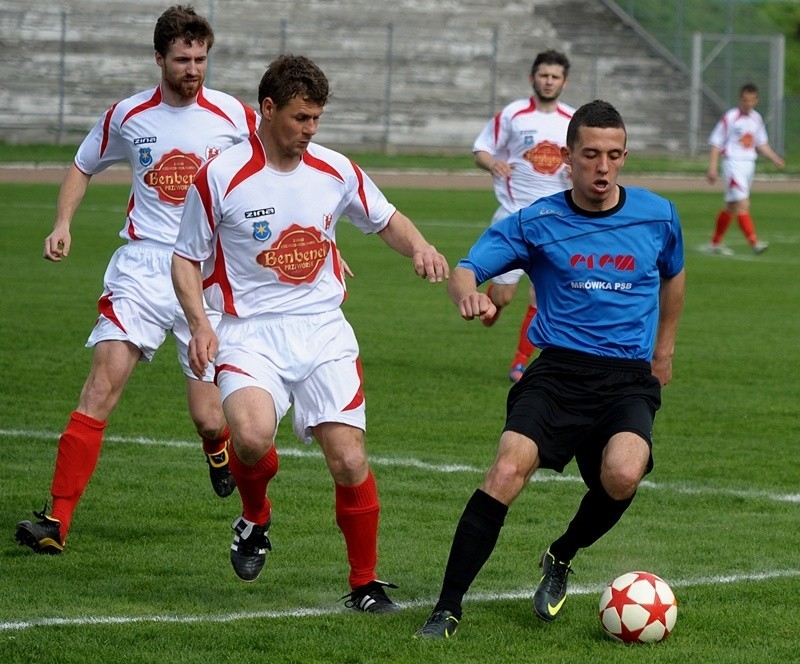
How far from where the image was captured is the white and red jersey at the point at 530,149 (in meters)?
12.1

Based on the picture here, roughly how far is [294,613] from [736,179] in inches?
639

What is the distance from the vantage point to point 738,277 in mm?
17750

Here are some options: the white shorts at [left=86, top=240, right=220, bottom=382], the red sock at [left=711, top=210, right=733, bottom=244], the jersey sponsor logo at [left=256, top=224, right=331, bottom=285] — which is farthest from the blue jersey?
the red sock at [left=711, top=210, right=733, bottom=244]

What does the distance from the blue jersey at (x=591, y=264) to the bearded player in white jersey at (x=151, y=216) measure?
1959 millimetres

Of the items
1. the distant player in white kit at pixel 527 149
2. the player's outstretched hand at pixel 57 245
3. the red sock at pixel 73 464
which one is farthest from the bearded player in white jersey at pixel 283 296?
the distant player in white kit at pixel 527 149

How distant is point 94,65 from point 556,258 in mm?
33248

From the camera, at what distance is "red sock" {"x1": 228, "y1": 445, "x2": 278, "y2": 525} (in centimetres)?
597

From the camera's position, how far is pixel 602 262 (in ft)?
18.4

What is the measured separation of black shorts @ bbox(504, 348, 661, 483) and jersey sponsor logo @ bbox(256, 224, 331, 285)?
949mm

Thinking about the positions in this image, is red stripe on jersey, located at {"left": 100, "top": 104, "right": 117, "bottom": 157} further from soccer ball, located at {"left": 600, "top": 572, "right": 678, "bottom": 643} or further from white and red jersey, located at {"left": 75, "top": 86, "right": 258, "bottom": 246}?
soccer ball, located at {"left": 600, "top": 572, "right": 678, "bottom": 643}

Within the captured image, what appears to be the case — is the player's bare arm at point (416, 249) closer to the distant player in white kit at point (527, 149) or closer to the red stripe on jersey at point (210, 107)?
the red stripe on jersey at point (210, 107)

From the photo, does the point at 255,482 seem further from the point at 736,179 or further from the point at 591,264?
the point at 736,179

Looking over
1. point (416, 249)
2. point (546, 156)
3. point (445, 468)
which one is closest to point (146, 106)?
point (416, 249)

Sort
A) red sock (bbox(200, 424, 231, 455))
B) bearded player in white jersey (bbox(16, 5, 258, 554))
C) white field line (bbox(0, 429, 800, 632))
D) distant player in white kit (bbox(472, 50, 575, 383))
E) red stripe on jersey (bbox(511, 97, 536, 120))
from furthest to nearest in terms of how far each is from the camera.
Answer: red stripe on jersey (bbox(511, 97, 536, 120))
distant player in white kit (bbox(472, 50, 575, 383))
red sock (bbox(200, 424, 231, 455))
bearded player in white jersey (bbox(16, 5, 258, 554))
white field line (bbox(0, 429, 800, 632))
